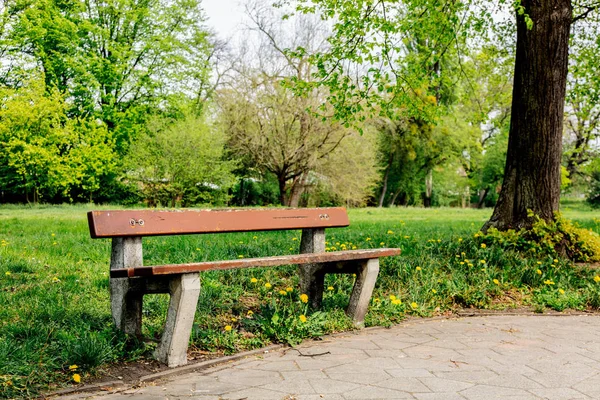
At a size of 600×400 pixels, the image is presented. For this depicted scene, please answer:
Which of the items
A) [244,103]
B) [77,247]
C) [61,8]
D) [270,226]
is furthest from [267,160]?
[270,226]

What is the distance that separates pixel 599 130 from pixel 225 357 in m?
24.4

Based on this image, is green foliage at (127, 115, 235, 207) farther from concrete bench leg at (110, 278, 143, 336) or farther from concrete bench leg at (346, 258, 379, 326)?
concrete bench leg at (110, 278, 143, 336)

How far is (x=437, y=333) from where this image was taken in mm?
4617

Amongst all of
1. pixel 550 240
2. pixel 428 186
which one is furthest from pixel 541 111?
pixel 428 186

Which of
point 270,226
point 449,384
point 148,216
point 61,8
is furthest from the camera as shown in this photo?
point 61,8

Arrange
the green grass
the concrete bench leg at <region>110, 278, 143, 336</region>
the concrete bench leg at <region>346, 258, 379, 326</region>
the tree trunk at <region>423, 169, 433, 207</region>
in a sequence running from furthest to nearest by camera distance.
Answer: the tree trunk at <region>423, 169, 433, 207</region> < the concrete bench leg at <region>346, 258, 379, 326</region> < the concrete bench leg at <region>110, 278, 143, 336</region> < the green grass

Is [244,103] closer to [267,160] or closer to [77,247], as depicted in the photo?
[267,160]

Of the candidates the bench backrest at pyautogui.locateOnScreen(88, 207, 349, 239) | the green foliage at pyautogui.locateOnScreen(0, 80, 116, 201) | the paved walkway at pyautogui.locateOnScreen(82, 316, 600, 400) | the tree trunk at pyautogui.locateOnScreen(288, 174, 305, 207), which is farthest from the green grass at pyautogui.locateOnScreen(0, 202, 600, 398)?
the tree trunk at pyautogui.locateOnScreen(288, 174, 305, 207)

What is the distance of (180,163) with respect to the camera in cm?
2523

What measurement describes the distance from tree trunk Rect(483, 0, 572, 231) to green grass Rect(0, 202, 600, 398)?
0.89 m

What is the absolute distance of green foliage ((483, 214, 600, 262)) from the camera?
724 centimetres

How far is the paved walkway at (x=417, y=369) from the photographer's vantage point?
3150 mm

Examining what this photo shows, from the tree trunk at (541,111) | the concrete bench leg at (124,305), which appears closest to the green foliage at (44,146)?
the tree trunk at (541,111)

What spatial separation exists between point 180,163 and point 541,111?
19.6 m
